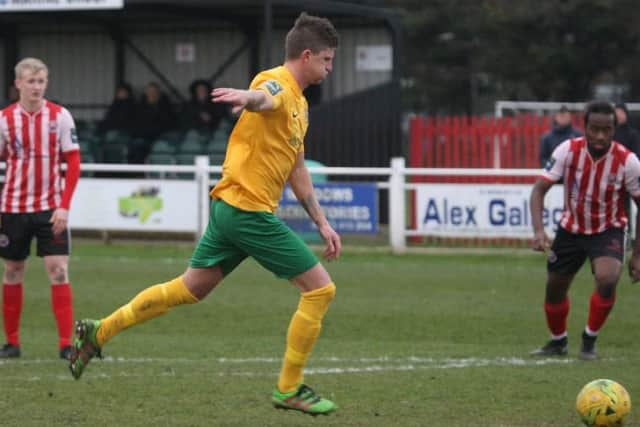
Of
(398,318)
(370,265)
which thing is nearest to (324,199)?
(370,265)

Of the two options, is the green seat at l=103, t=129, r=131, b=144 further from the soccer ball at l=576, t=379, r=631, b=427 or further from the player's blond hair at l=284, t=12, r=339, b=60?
the soccer ball at l=576, t=379, r=631, b=427

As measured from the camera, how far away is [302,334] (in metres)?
7.24

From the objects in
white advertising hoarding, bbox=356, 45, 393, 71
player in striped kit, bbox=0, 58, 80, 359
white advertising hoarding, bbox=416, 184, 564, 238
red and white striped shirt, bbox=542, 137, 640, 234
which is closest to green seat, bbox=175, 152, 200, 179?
white advertising hoarding, bbox=356, 45, 393, 71

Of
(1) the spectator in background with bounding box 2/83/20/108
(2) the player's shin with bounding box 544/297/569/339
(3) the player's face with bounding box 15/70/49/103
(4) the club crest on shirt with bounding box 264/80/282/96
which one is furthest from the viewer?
(1) the spectator in background with bounding box 2/83/20/108

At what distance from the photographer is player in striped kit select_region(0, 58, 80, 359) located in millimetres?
9523

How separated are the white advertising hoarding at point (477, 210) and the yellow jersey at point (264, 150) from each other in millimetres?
10822

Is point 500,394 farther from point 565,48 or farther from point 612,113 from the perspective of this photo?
point 565,48

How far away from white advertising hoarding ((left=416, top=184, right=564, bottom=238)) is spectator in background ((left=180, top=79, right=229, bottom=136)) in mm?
6708

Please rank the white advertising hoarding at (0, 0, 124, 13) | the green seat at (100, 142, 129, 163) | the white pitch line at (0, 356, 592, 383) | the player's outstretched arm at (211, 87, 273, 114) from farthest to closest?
the green seat at (100, 142, 129, 163), the white advertising hoarding at (0, 0, 124, 13), the white pitch line at (0, 356, 592, 383), the player's outstretched arm at (211, 87, 273, 114)

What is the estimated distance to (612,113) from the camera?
30.8 ft

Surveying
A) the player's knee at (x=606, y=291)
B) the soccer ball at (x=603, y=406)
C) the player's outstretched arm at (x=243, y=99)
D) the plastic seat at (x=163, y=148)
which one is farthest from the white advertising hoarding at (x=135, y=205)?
the soccer ball at (x=603, y=406)

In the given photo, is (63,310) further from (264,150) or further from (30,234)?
(264,150)

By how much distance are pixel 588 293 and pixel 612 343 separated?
3.33 m

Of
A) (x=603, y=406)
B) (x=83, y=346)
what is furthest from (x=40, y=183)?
(x=603, y=406)
